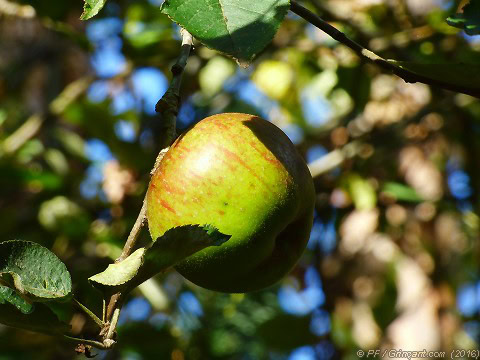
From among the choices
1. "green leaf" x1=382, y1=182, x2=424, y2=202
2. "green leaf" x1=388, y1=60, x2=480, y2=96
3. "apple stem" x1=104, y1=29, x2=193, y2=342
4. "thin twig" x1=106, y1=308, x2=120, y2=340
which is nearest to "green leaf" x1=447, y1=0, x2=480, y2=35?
"green leaf" x1=388, y1=60, x2=480, y2=96

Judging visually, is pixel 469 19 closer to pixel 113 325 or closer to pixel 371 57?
pixel 371 57

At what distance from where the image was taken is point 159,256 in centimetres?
85

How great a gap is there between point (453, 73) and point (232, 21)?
1.08ft

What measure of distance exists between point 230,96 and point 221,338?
1117 millimetres

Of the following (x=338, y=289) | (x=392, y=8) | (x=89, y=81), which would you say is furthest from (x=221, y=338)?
(x=392, y=8)

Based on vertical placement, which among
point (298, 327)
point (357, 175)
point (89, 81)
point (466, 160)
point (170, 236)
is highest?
point (170, 236)

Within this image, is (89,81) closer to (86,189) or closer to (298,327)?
(86,189)

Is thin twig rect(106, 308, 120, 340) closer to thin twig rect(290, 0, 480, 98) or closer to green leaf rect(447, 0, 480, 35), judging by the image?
thin twig rect(290, 0, 480, 98)

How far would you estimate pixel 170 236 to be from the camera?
0.82 metres

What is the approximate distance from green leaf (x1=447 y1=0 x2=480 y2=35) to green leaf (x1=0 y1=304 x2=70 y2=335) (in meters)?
0.72

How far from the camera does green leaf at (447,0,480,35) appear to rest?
0.93 meters

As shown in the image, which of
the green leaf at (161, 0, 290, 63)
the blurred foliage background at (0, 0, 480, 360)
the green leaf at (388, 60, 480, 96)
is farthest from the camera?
the blurred foliage background at (0, 0, 480, 360)

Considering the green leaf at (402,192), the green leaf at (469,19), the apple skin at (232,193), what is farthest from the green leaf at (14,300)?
the green leaf at (402,192)

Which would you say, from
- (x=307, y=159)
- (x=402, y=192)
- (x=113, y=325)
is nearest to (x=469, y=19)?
(x=113, y=325)
